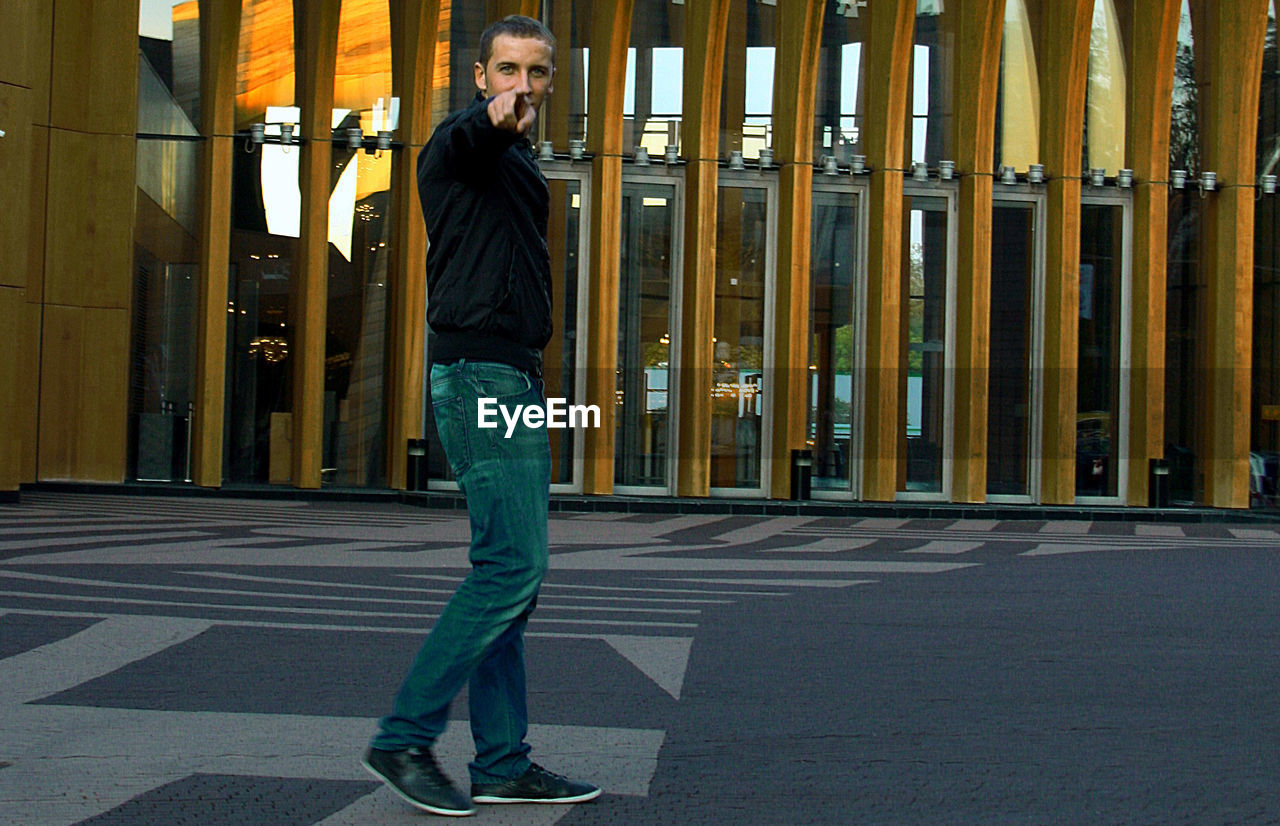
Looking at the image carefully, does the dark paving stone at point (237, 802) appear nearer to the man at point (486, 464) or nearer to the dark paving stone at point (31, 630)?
the man at point (486, 464)

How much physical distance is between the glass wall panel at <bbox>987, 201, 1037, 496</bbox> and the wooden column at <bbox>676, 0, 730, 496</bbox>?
4027 millimetres

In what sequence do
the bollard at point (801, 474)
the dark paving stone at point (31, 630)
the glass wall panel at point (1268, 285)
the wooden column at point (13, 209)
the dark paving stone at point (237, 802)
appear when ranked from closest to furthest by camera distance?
the dark paving stone at point (237, 802) < the dark paving stone at point (31, 630) < the wooden column at point (13, 209) < the bollard at point (801, 474) < the glass wall panel at point (1268, 285)

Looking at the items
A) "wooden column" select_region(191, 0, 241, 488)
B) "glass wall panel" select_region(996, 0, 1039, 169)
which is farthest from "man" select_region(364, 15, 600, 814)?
"glass wall panel" select_region(996, 0, 1039, 169)

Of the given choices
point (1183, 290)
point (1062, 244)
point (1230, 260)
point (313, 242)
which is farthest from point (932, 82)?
point (313, 242)

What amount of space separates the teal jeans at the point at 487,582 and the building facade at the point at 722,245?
17.0 metres

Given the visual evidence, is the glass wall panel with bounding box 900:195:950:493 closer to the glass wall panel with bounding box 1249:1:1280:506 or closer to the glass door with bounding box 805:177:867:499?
the glass door with bounding box 805:177:867:499

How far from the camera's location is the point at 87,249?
20.2 metres

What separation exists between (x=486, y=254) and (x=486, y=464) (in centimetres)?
50

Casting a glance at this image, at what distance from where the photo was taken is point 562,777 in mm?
4008

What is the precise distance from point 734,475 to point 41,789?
18050 mm

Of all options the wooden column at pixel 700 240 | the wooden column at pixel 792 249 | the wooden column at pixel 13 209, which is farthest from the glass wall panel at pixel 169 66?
the wooden column at pixel 792 249

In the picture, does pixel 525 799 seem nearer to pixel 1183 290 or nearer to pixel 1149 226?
pixel 1149 226

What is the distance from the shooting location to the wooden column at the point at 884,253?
2139cm

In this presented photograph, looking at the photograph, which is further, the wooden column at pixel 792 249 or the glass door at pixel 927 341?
the glass door at pixel 927 341
